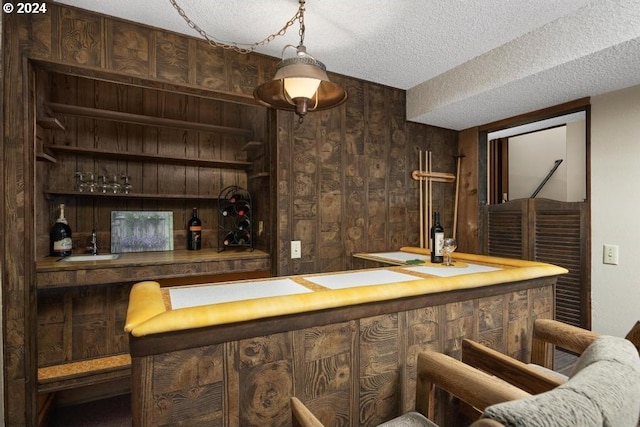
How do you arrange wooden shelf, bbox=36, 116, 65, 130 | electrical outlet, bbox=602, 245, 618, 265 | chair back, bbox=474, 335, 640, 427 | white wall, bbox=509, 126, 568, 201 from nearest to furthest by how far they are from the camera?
chair back, bbox=474, 335, 640, 427, wooden shelf, bbox=36, 116, 65, 130, electrical outlet, bbox=602, 245, 618, 265, white wall, bbox=509, 126, 568, 201

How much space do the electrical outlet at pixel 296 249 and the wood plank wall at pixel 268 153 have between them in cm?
5

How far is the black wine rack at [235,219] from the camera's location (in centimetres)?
280

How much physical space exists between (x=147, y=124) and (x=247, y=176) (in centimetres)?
93

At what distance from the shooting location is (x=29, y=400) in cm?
173

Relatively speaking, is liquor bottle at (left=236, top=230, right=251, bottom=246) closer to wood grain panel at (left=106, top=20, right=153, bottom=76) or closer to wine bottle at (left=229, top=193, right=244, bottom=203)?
wine bottle at (left=229, top=193, right=244, bottom=203)

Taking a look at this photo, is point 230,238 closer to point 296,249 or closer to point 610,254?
point 296,249

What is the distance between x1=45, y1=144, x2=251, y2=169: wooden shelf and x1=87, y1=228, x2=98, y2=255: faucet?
1.96 feet

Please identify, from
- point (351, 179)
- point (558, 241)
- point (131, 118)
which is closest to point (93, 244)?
point (131, 118)

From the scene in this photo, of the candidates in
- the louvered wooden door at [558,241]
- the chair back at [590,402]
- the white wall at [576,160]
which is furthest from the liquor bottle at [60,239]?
the white wall at [576,160]

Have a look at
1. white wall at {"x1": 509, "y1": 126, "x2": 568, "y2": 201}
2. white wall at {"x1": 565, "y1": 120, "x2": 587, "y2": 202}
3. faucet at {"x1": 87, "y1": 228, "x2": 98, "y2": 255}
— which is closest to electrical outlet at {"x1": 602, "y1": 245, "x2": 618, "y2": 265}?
white wall at {"x1": 565, "y1": 120, "x2": 587, "y2": 202}

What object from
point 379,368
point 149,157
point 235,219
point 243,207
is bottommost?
point 379,368

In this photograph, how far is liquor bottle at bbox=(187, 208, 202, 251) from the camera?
276 cm

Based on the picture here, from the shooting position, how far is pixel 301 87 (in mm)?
1356

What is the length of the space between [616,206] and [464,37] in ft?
5.18
